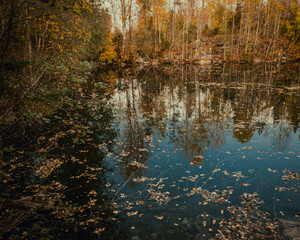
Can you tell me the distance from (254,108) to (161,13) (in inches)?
1410

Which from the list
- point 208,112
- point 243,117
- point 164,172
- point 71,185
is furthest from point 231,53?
point 71,185

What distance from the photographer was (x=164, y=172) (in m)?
6.85

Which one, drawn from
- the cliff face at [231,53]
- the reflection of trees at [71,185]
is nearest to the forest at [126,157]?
the reflection of trees at [71,185]

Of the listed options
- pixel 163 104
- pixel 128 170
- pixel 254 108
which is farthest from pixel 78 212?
pixel 254 108

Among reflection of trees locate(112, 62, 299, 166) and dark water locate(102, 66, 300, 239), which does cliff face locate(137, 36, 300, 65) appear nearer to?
reflection of trees locate(112, 62, 299, 166)

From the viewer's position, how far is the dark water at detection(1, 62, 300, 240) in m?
4.73

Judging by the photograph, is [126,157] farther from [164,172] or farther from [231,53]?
[231,53]

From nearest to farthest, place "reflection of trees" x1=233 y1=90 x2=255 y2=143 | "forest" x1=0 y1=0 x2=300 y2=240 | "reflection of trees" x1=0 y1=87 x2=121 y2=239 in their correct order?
"forest" x1=0 y1=0 x2=300 y2=240
"reflection of trees" x1=0 y1=87 x2=121 y2=239
"reflection of trees" x1=233 y1=90 x2=255 y2=143

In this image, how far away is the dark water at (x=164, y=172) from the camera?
15.5ft

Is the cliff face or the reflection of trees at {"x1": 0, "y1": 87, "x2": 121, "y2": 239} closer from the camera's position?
the reflection of trees at {"x1": 0, "y1": 87, "x2": 121, "y2": 239}

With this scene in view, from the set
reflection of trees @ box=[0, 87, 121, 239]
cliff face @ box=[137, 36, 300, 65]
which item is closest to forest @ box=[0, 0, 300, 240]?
reflection of trees @ box=[0, 87, 121, 239]

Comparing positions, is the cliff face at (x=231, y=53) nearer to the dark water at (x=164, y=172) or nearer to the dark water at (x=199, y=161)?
the dark water at (x=199, y=161)

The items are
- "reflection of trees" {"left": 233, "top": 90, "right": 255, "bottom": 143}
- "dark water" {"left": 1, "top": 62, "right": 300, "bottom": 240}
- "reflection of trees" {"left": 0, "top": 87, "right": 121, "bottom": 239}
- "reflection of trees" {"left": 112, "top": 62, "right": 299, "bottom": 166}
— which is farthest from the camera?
"reflection of trees" {"left": 112, "top": 62, "right": 299, "bottom": 166}

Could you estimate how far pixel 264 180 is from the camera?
6.19m
